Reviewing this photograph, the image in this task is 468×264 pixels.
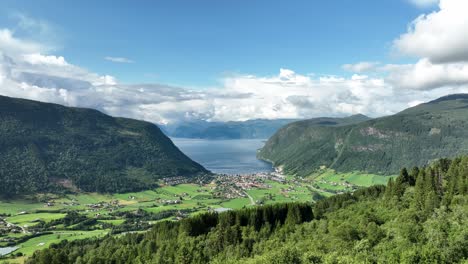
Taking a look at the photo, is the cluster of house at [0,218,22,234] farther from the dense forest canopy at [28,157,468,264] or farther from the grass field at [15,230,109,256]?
the dense forest canopy at [28,157,468,264]

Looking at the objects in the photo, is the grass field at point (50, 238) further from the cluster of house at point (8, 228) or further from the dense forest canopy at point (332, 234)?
the dense forest canopy at point (332, 234)

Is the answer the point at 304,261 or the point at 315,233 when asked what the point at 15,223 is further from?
the point at 304,261

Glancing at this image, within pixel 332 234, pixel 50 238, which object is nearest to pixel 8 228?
pixel 50 238

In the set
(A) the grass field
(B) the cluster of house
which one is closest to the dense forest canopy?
(A) the grass field

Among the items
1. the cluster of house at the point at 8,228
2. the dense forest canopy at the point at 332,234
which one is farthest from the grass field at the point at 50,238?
the dense forest canopy at the point at 332,234

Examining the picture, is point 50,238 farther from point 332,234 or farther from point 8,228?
point 332,234

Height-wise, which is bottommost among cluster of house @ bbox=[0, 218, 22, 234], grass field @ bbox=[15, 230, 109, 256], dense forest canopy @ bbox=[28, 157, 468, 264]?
grass field @ bbox=[15, 230, 109, 256]

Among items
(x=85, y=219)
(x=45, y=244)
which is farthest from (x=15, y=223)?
(x=45, y=244)

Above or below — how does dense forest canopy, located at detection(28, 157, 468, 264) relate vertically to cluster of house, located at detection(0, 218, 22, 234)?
above
